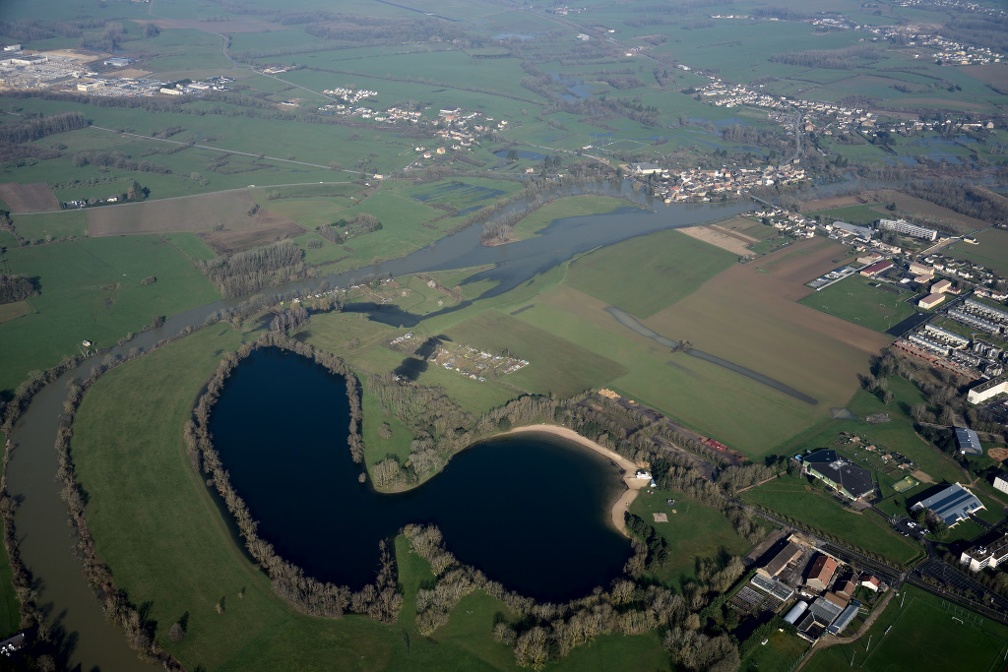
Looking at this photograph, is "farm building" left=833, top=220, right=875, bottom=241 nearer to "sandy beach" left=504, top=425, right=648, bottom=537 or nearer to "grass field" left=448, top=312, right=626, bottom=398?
"grass field" left=448, top=312, right=626, bottom=398

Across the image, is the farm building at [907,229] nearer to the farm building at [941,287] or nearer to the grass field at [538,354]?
the farm building at [941,287]

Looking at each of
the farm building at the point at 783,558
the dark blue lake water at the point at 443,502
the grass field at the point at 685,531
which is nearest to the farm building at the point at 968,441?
the farm building at the point at 783,558

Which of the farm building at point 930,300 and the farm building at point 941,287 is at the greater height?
the farm building at point 941,287

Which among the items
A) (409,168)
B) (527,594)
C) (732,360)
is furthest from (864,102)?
(527,594)

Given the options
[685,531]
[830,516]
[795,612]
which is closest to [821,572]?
[795,612]

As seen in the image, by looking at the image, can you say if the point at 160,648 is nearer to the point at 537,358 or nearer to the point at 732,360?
the point at 537,358

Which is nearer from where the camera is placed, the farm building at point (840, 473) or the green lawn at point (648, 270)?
the farm building at point (840, 473)
